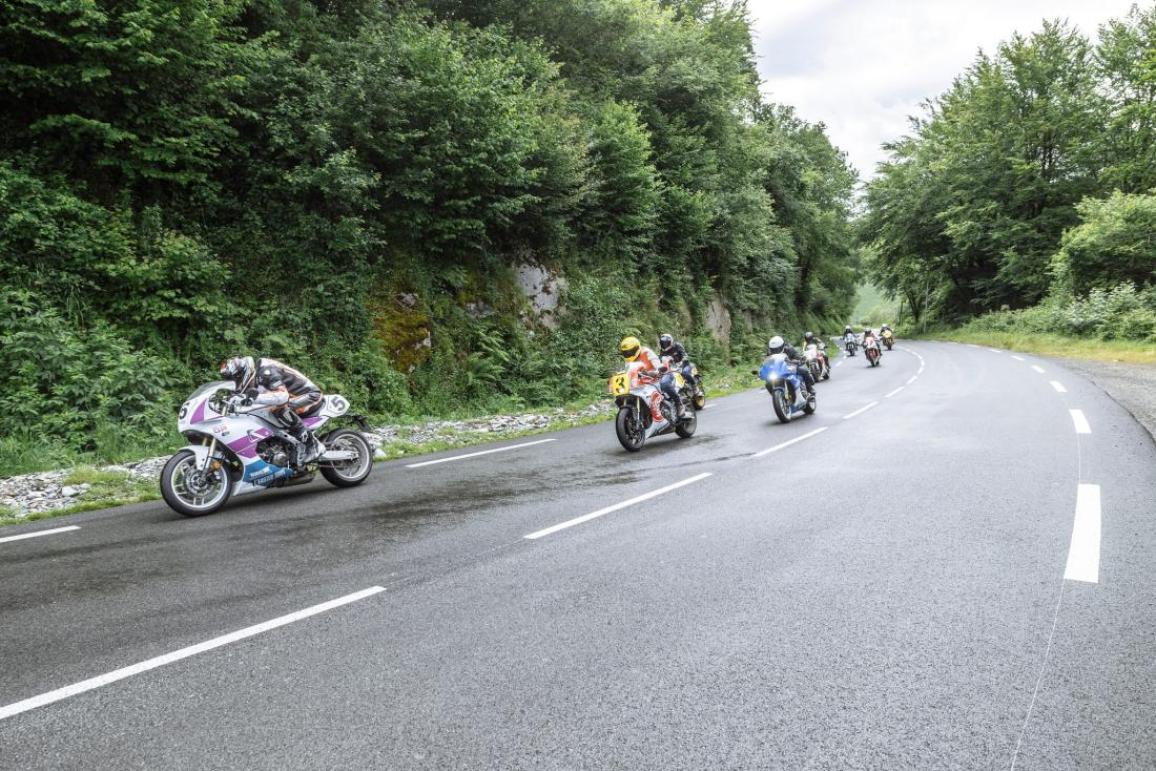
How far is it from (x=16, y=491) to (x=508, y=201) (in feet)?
35.3

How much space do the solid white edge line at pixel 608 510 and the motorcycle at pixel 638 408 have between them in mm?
2202

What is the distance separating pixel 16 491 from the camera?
7.37m

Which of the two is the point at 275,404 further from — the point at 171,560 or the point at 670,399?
the point at 670,399

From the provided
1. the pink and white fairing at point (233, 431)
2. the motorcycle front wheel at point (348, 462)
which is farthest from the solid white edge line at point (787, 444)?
the pink and white fairing at point (233, 431)

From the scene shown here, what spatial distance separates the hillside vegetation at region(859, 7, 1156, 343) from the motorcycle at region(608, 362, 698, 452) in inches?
1185

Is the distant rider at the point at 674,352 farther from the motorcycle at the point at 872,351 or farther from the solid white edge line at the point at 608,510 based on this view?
the motorcycle at the point at 872,351

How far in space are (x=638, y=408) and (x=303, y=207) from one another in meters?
8.62

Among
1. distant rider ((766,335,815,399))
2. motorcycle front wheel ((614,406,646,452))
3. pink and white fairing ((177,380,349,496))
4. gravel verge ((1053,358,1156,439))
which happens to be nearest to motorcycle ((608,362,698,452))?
motorcycle front wheel ((614,406,646,452))

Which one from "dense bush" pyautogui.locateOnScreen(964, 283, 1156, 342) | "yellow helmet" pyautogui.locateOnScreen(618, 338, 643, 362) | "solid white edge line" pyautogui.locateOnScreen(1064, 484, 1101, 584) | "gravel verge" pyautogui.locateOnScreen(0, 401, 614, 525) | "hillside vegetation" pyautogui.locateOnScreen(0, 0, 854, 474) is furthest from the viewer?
"dense bush" pyautogui.locateOnScreen(964, 283, 1156, 342)

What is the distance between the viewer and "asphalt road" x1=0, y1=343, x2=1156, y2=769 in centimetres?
257

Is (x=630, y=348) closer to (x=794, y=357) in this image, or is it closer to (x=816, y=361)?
(x=794, y=357)

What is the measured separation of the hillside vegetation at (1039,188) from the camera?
1308 inches

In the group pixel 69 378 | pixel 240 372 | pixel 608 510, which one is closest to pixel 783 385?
pixel 608 510

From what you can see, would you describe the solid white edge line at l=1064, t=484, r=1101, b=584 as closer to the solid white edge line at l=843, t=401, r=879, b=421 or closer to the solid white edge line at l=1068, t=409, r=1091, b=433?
the solid white edge line at l=1068, t=409, r=1091, b=433
